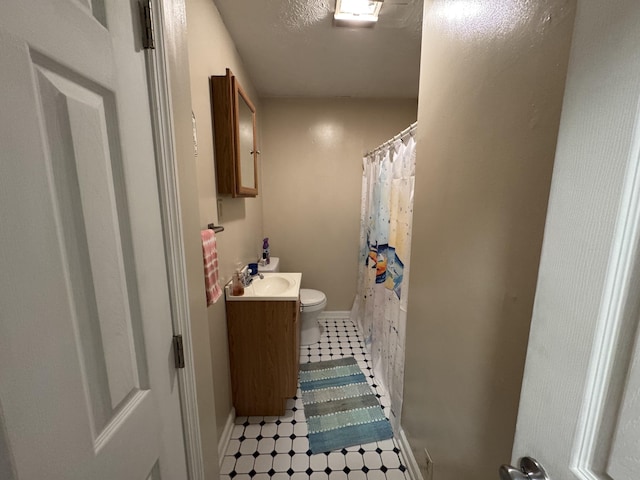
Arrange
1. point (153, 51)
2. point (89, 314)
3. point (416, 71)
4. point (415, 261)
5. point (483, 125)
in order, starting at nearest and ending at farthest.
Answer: point (89, 314) → point (153, 51) → point (483, 125) → point (415, 261) → point (416, 71)

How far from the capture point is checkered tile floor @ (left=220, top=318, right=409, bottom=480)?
1376 millimetres

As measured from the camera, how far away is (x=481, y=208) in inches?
31.9

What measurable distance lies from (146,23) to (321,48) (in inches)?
59.9

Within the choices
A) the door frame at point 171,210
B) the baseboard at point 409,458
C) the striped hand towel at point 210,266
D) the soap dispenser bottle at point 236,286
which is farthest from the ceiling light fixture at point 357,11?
the baseboard at point 409,458

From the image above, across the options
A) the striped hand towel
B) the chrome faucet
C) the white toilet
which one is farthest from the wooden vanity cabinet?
the white toilet

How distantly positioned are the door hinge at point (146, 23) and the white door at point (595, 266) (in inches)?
33.0

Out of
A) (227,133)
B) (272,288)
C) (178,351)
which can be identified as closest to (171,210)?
(178,351)

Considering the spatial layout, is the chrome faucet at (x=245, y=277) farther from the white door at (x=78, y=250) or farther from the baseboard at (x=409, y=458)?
the baseboard at (x=409, y=458)

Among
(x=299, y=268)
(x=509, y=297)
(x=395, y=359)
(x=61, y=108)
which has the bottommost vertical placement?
(x=395, y=359)

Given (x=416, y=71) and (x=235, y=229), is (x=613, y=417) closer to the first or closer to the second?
(x=235, y=229)

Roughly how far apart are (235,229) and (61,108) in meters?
1.40

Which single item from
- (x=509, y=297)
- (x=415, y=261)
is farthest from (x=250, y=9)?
(x=509, y=297)

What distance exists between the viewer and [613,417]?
371 millimetres

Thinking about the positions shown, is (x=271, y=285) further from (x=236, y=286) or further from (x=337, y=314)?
(x=337, y=314)
